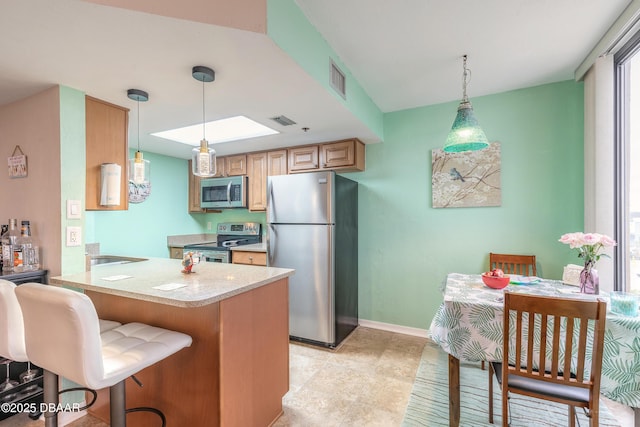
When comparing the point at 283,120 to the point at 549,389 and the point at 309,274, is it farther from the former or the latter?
the point at 549,389

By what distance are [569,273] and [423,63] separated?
1.88 metres

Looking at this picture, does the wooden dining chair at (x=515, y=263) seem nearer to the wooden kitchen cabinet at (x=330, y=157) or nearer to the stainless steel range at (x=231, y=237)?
the wooden kitchen cabinet at (x=330, y=157)

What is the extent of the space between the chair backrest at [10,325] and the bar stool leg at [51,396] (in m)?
0.18

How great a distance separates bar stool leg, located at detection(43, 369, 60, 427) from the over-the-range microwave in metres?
2.54

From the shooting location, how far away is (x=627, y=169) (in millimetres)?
2088

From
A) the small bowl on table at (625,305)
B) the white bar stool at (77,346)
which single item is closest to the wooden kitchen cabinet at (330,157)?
the small bowl on table at (625,305)

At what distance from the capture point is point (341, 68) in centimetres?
218

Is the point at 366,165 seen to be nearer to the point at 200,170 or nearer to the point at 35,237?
the point at 200,170

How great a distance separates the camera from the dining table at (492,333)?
4.33ft

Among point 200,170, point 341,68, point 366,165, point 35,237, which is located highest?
point 341,68

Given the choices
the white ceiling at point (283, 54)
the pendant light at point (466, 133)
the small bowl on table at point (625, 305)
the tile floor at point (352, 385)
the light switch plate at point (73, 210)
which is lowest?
the tile floor at point (352, 385)

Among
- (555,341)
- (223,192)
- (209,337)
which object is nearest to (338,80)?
(209,337)

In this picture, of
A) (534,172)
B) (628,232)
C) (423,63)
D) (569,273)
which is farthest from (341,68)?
(628,232)

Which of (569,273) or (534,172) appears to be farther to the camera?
(534,172)
